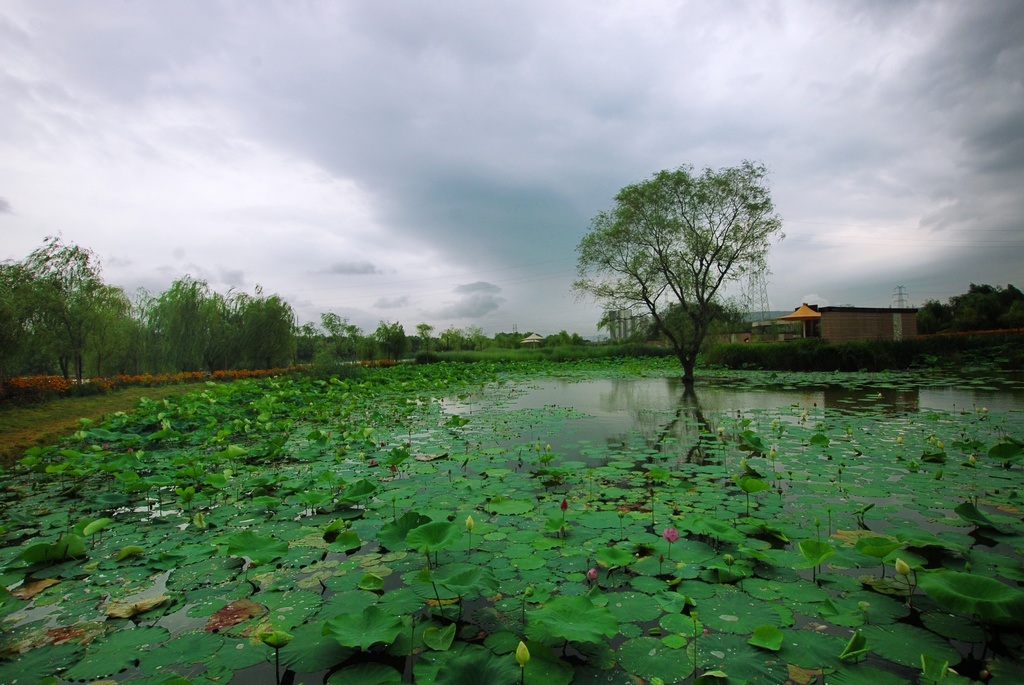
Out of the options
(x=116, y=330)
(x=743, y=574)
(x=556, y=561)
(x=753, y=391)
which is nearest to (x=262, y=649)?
(x=556, y=561)

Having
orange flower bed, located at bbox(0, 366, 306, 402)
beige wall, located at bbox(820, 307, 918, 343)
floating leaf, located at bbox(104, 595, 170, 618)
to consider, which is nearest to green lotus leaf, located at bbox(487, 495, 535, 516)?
floating leaf, located at bbox(104, 595, 170, 618)

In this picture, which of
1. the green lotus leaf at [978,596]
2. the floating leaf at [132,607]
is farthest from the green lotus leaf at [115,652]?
the green lotus leaf at [978,596]

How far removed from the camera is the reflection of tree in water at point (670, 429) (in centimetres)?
463

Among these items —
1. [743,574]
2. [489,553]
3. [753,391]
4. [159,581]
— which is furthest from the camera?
[753,391]

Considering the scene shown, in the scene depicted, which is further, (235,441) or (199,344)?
(199,344)

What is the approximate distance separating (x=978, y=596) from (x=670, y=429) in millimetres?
4223

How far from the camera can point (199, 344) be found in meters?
17.3

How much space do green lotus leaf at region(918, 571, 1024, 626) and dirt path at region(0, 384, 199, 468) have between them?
7273 mm

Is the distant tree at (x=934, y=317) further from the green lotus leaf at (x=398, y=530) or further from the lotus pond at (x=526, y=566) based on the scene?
the green lotus leaf at (x=398, y=530)

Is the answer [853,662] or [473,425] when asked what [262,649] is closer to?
[853,662]

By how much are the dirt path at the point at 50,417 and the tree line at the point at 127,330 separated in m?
1.48

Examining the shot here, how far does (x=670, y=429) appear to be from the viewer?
18.8 feet

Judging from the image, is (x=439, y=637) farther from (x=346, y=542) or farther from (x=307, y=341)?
(x=307, y=341)

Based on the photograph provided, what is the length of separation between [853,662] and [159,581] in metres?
2.89
